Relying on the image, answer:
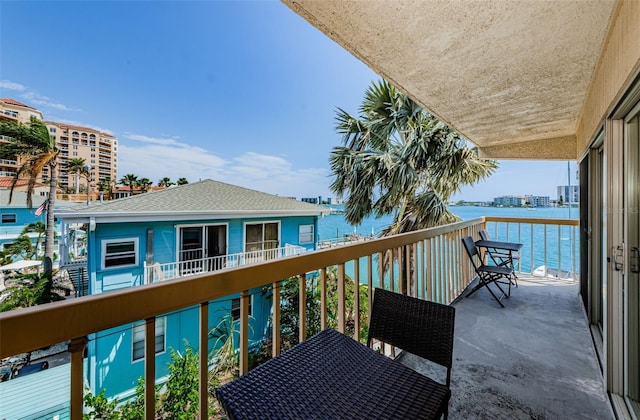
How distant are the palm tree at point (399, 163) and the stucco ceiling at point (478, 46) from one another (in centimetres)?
285

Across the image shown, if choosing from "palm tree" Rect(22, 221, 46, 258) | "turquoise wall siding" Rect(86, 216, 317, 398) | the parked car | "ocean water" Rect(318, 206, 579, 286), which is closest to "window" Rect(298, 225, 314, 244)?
"turquoise wall siding" Rect(86, 216, 317, 398)

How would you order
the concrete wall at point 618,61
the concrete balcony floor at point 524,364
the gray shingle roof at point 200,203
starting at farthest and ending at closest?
the gray shingle roof at point 200,203 → the concrete balcony floor at point 524,364 → the concrete wall at point 618,61

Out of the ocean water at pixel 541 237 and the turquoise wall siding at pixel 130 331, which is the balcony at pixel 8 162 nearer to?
the turquoise wall siding at pixel 130 331

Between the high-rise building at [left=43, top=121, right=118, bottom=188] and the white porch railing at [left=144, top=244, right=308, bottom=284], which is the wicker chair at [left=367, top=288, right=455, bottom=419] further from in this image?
the high-rise building at [left=43, top=121, right=118, bottom=188]

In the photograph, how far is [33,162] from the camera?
26.7 feet

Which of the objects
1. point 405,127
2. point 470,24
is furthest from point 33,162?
point 470,24

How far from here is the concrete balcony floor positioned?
64.7 inches

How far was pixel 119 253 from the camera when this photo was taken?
6.23m

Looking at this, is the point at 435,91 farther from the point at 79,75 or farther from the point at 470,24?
the point at 79,75

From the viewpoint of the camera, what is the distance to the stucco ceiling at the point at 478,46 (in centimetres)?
138

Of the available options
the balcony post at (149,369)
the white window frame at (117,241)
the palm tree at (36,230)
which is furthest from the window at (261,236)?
the palm tree at (36,230)

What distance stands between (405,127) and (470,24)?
203 inches

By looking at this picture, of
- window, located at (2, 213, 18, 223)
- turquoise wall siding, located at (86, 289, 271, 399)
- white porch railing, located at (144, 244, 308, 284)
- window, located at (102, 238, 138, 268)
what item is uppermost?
window, located at (2, 213, 18, 223)

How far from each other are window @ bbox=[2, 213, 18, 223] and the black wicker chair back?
14496 millimetres
